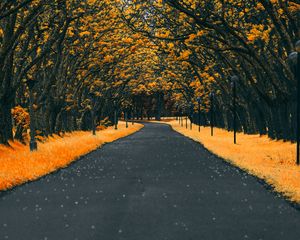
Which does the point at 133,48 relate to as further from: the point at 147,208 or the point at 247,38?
the point at 147,208

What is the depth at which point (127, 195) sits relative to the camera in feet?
38.6

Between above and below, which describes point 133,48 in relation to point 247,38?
above

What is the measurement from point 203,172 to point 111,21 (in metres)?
19.3

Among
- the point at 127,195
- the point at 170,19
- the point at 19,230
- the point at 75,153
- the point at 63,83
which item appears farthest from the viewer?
the point at 63,83

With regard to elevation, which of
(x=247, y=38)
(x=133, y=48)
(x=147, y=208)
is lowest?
(x=147, y=208)

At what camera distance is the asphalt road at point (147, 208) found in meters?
7.90

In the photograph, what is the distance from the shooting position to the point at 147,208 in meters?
10.0

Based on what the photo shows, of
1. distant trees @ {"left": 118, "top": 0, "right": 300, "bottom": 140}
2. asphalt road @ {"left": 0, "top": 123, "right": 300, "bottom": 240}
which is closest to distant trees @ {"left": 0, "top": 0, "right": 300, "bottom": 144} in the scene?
distant trees @ {"left": 118, "top": 0, "right": 300, "bottom": 140}

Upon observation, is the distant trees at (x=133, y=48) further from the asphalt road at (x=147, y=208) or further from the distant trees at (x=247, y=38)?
the asphalt road at (x=147, y=208)

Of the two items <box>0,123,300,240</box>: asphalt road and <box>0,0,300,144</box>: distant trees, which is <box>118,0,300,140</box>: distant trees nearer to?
<box>0,0,300,144</box>: distant trees

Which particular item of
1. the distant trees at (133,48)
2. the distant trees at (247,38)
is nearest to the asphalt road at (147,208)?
the distant trees at (133,48)

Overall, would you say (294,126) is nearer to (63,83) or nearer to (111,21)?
(111,21)

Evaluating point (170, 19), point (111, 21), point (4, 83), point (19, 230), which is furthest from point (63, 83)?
point (19, 230)

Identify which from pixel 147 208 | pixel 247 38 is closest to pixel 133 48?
pixel 247 38
